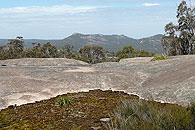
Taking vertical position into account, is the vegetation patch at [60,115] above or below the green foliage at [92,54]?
below

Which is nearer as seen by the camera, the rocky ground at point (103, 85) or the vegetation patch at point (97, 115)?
the vegetation patch at point (97, 115)

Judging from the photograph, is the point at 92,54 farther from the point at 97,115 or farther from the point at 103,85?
the point at 97,115

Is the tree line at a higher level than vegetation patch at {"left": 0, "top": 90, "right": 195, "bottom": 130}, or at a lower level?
higher

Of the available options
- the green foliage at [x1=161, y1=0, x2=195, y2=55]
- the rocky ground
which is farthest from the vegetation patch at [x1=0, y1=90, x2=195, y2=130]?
the green foliage at [x1=161, y1=0, x2=195, y2=55]

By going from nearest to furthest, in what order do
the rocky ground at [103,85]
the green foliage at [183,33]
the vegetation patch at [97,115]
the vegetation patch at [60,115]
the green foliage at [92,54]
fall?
the vegetation patch at [97,115], the vegetation patch at [60,115], the rocky ground at [103,85], the green foliage at [183,33], the green foliage at [92,54]

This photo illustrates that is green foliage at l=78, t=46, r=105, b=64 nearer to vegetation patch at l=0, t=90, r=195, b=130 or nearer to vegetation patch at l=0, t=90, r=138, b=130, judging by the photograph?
vegetation patch at l=0, t=90, r=138, b=130

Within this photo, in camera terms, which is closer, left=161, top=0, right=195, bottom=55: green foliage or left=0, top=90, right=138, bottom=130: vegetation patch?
left=0, top=90, right=138, bottom=130: vegetation patch

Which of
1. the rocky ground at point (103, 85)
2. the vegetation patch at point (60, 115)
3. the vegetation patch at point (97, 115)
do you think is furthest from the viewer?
the rocky ground at point (103, 85)

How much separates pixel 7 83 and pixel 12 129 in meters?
8.24

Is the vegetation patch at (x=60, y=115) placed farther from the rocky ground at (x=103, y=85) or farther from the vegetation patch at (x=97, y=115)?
the rocky ground at (x=103, y=85)

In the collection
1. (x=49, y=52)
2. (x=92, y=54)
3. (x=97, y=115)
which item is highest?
(x=49, y=52)

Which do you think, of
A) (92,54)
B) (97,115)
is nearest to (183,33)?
(92,54)

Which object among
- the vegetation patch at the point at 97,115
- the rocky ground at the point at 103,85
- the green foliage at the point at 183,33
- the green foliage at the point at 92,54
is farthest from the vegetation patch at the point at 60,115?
the green foliage at the point at 92,54

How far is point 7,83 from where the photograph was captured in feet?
44.2
